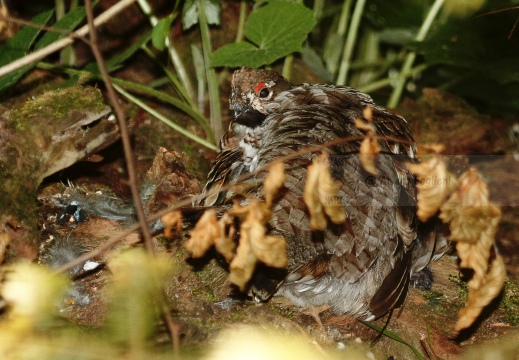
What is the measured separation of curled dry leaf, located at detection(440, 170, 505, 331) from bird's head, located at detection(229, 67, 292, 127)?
1.62m

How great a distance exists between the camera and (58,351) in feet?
6.89

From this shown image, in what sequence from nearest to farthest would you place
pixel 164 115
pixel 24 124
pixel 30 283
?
pixel 30 283, pixel 24 124, pixel 164 115

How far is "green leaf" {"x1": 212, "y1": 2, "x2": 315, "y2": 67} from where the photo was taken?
3.64 m

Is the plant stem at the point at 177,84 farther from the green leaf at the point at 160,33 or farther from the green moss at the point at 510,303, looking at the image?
the green moss at the point at 510,303

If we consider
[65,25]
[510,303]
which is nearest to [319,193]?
[510,303]

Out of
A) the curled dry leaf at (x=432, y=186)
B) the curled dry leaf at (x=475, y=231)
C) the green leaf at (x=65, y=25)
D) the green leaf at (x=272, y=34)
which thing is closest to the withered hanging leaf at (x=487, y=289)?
the curled dry leaf at (x=475, y=231)

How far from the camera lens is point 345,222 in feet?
9.41

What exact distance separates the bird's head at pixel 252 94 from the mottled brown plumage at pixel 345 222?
0.90ft

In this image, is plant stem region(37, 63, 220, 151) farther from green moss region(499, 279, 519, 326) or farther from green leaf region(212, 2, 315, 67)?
green moss region(499, 279, 519, 326)

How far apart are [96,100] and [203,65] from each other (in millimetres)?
1322

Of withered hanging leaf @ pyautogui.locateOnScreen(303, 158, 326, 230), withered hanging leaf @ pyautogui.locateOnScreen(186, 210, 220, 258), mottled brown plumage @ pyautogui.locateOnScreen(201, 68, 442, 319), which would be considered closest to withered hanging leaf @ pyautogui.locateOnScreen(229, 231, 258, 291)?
withered hanging leaf @ pyautogui.locateOnScreen(186, 210, 220, 258)

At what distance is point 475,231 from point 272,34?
1.97 meters

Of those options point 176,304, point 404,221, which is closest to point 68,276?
point 176,304

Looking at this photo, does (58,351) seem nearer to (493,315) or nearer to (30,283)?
(30,283)
